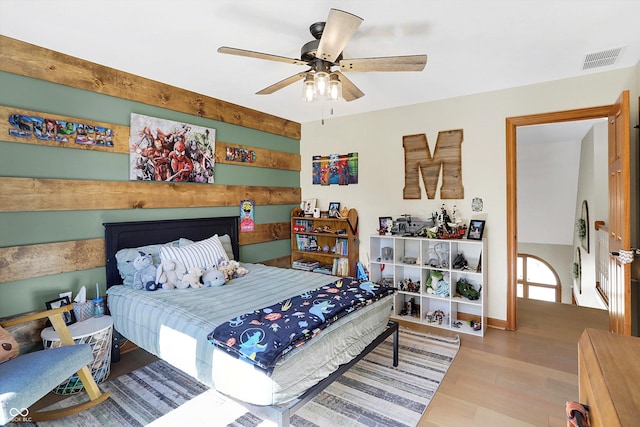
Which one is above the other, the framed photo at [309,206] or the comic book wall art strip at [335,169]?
the comic book wall art strip at [335,169]

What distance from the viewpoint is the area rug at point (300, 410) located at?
6.65ft

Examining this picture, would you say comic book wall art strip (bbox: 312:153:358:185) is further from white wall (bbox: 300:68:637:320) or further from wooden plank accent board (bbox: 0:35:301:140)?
wooden plank accent board (bbox: 0:35:301:140)

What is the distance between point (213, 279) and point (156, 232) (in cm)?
84

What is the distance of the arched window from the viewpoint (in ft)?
25.9

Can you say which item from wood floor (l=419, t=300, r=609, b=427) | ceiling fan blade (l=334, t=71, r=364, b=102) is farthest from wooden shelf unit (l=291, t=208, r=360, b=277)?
ceiling fan blade (l=334, t=71, r=364, b=102)

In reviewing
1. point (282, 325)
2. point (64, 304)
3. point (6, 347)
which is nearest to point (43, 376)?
point (6, 347)

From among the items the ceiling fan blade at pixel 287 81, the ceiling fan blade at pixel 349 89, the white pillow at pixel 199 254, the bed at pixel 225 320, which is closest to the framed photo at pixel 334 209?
the bed at pixel 225 320

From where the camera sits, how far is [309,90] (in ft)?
7.29

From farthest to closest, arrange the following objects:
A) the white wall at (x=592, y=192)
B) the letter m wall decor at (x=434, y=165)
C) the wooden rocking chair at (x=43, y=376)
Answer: the white wall at (x=592, y=192) → the letter m wall decor at (x=434, y=165) → the wooden rocking chair at (x=43, y=376)

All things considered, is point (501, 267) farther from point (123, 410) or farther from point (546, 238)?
point (546, 238)

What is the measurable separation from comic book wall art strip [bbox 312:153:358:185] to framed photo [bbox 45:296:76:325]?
10.5ft

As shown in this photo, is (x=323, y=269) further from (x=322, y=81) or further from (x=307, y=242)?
(x=322, y=81)

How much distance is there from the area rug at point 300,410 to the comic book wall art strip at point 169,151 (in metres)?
1.78

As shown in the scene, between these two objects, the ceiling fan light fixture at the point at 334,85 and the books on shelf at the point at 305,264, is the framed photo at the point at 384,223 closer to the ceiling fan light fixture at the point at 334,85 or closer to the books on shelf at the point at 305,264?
the books on shelf at the point at 305,264
